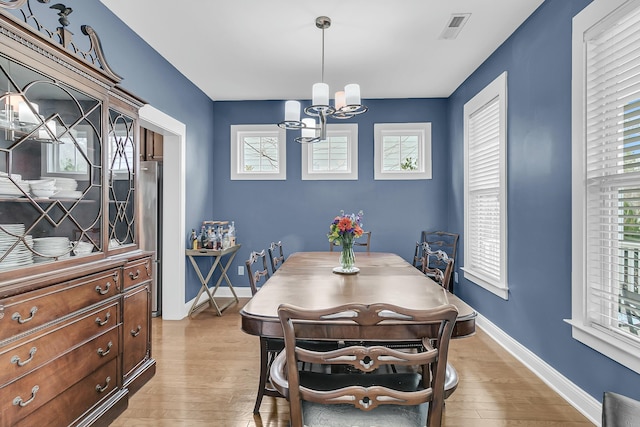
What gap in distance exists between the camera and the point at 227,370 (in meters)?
2.73

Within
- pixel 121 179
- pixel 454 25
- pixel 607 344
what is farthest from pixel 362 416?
pixel 454 25

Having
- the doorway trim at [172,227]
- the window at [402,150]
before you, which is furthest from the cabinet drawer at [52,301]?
the window at [402,150]

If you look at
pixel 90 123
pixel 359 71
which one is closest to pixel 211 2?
pixel 90 123

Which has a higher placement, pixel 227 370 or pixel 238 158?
pixel 238 158

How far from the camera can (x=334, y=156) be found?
16.4ft

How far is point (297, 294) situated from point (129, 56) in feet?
8.15

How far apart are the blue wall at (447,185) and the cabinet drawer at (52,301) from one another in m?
1.73

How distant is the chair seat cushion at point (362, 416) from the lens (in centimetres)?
128

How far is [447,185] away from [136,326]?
4037 millimetres

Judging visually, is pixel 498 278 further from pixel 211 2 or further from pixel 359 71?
pixel 211 2

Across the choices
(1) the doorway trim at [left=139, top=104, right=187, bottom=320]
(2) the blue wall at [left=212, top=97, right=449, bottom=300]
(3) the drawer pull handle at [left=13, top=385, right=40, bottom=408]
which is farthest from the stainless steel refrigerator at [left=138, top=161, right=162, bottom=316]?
(3) the drawer pull handle at [left=13, top=385, right=40, bottom=408]

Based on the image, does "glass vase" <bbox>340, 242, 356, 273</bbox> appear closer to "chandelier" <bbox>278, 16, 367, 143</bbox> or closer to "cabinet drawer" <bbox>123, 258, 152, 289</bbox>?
"chandelier" <bbox>278, 16, 367, 143</bbox>

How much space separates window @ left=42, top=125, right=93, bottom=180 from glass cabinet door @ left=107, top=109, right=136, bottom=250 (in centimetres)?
18

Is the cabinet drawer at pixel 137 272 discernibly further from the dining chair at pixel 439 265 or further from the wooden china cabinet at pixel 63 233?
the dining chair at pixel 439 265
